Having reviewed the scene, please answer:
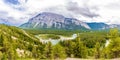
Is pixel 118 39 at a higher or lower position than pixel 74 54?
higher

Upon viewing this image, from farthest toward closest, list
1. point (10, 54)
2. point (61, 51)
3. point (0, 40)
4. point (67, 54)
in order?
point (0, 40) → point (10, 54) → point (67, 54) → point (61, 51)

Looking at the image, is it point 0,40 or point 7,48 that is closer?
point 7,48

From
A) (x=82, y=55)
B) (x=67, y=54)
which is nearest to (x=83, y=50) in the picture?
(x=82, y=55)

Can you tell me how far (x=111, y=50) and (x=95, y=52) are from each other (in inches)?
1095

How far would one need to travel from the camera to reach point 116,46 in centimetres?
5572

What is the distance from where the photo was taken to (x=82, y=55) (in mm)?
85188

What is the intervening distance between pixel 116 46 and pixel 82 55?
30.3 meters

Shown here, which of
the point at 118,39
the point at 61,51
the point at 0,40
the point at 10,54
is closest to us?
the point at 118,39

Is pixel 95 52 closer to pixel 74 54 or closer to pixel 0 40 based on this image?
pixel 74 54

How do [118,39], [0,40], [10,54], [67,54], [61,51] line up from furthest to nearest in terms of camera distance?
1. [0,40]
2. [10,54]
3. [67,54]
4. [61,51]
5. [118,39]

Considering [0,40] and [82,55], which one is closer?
[82,55]

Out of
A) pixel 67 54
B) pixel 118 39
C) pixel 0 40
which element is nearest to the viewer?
pixel 118 39

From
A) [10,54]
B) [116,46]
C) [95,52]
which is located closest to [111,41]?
[116,46]

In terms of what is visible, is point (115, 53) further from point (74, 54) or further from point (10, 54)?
point (10, 54)
